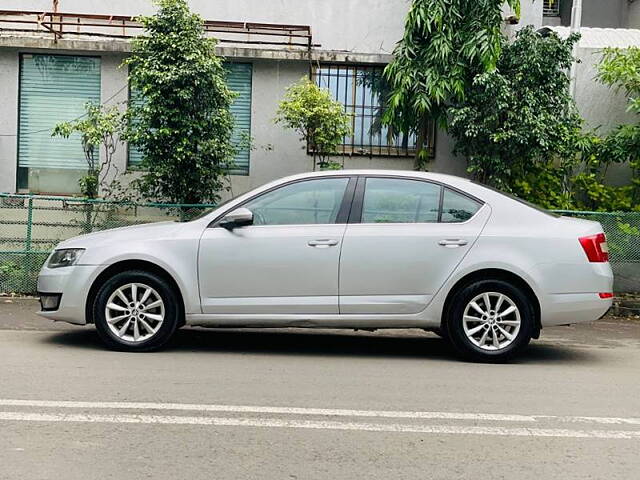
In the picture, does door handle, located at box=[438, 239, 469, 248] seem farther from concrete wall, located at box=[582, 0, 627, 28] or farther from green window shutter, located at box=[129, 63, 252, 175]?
concrete wall, located at box=[582, 0, 627, 28]

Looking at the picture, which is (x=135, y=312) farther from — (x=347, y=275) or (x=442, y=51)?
(x=442, y=51)

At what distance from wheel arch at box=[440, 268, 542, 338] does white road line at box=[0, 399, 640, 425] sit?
1.90 metres

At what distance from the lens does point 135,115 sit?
12062 millimetres

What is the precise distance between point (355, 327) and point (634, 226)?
532 centimetres

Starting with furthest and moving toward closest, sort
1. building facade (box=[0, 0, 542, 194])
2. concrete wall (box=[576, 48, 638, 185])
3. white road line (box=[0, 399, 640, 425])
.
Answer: building facade (box=[0, 0, 542, 194])
concrete wall (box=[576, 48, 638, 185])
white road line (box=[0, 399, 640, 425])

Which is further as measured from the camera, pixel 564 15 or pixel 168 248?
pixel 564 15

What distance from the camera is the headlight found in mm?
7789

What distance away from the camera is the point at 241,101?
13648mm

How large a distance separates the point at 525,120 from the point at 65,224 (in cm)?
635

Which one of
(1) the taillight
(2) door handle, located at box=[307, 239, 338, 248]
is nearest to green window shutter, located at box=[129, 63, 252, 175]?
(2) door handle, located at box=[307, 239, 338, 248]

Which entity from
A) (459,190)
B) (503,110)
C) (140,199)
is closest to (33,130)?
(140,199)

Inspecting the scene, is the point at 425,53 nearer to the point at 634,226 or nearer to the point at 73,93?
the point at 634,226

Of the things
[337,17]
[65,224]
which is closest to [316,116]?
[337,17]

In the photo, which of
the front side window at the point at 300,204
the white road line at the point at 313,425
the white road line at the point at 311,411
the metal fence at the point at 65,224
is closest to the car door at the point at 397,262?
the front side window at the point at 300,204
